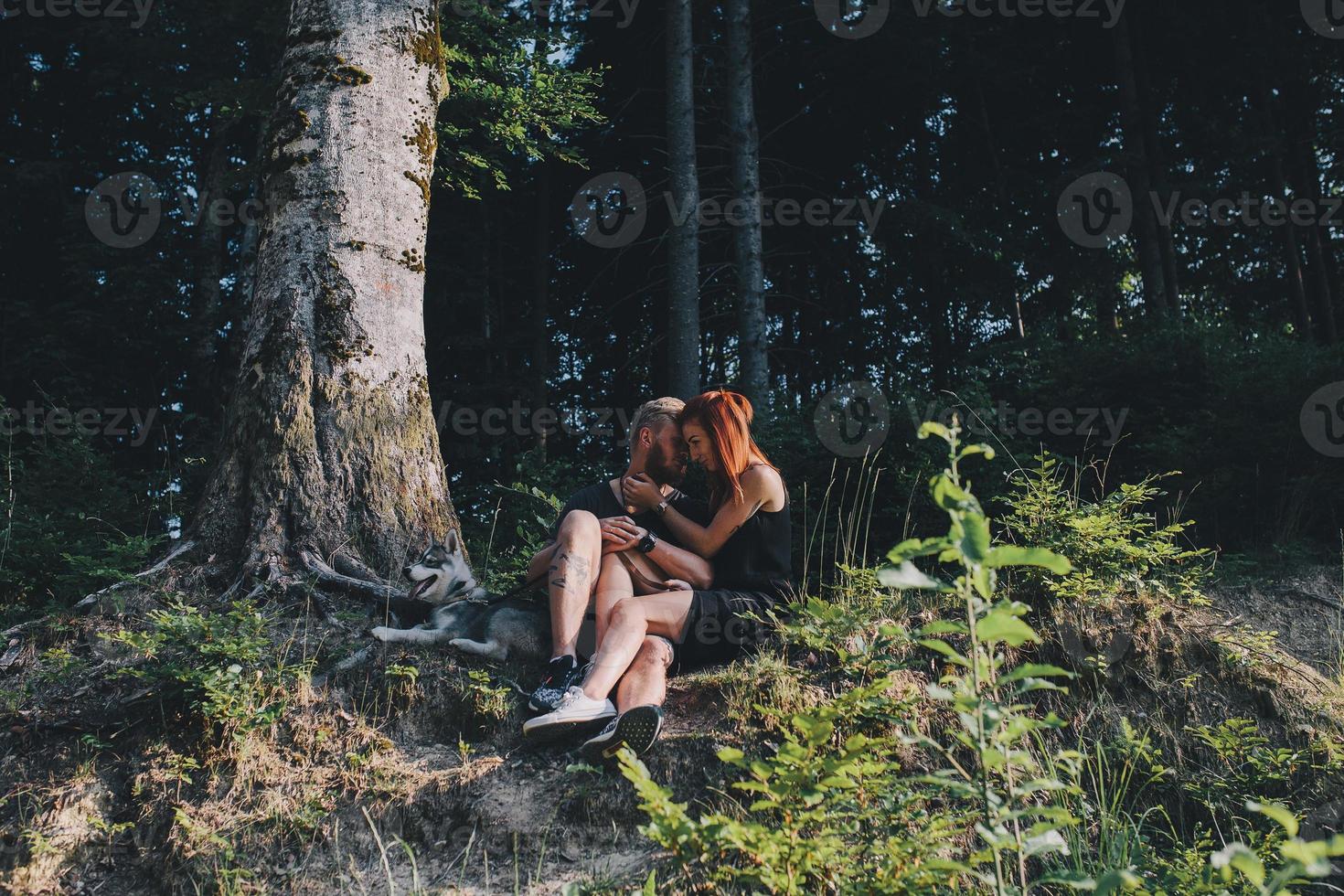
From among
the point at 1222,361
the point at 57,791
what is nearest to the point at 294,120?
the point at 57,791

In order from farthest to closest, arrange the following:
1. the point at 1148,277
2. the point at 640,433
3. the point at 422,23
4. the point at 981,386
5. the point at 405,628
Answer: the point at 1148,277 → the point at 981,386 → the point at 422,23 → the point at 640,433 → the point at 405,628

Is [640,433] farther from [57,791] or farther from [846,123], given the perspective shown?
[846,123]

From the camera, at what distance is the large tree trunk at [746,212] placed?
31.9 ft

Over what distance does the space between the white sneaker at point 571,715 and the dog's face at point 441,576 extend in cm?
99

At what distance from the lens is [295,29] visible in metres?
5.05

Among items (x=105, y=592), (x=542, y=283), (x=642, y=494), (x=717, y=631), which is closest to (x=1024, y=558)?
(x=717, y=631)

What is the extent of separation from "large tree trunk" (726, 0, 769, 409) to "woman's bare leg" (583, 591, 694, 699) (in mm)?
5562

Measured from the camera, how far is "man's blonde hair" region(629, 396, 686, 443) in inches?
174

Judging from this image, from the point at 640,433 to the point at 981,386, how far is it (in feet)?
11.9

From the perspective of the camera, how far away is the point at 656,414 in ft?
14.6

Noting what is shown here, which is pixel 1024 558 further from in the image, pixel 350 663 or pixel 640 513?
pixel 350 663

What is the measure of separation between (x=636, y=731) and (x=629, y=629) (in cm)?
49

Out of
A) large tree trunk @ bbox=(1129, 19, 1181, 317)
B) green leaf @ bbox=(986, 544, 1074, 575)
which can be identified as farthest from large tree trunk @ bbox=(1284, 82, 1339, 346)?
green leaf @ bbox=(986, 544, 1074, 575)

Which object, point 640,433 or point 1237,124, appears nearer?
point 640,433
